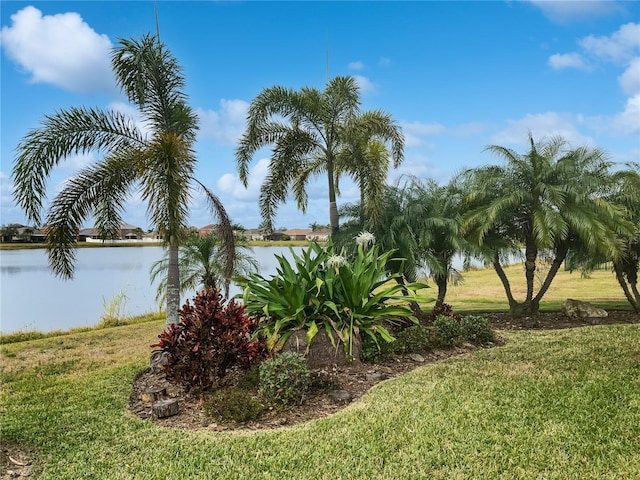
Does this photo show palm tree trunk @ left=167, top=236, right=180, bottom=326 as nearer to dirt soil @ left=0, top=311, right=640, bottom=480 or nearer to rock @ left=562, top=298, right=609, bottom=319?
dirt soil @ left=0, top=311, right=640, bottom=480

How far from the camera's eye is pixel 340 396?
18.6 ft

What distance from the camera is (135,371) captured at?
7453mm

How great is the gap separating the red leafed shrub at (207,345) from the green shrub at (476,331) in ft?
13.0

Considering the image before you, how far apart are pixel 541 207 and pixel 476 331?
14.2 ft

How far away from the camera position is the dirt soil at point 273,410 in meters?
4.44

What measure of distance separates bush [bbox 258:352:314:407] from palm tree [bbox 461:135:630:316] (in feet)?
22.6

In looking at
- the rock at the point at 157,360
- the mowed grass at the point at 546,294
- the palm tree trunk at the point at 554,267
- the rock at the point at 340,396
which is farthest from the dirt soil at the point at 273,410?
the mowed grass at the point at 546,294

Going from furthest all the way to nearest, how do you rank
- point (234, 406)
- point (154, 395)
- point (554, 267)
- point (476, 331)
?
1. point (554, 267)
2. point (476, 331)
3. point (154, 395)
4. point (234, 406)

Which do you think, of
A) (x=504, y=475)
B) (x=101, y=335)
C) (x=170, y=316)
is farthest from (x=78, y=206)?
(x=504, y=475)

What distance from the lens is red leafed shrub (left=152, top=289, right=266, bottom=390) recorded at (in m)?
5.84

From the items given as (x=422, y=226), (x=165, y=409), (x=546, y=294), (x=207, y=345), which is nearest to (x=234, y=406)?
(x=165, y=409)

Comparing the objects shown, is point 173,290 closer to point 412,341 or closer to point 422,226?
point 412,341

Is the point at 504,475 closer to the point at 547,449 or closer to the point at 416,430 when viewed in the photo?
the point at 547,449

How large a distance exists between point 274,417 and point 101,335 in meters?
9.39
